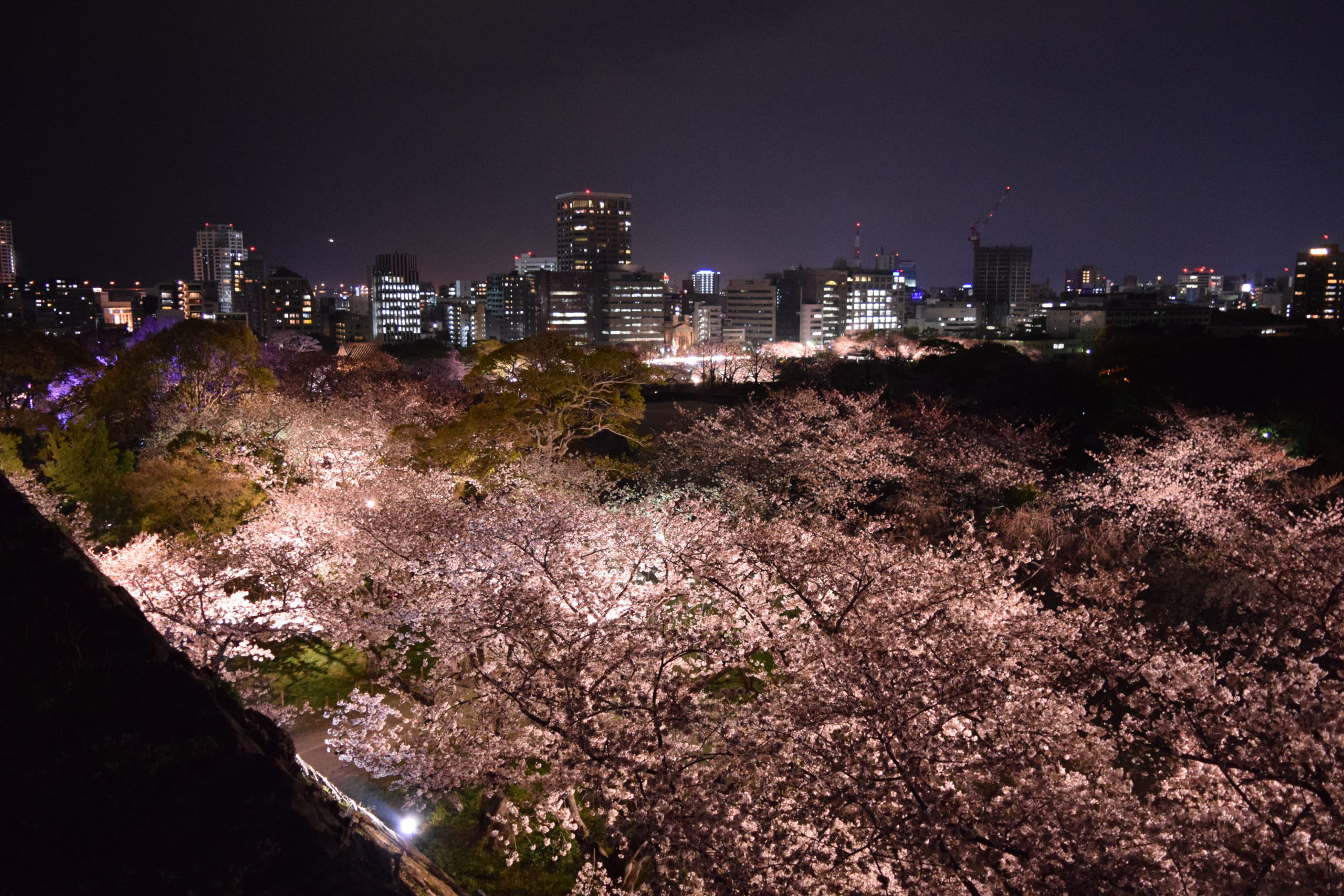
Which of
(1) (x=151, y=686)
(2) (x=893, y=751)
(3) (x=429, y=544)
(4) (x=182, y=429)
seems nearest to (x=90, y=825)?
(1) (x=151, y=686)

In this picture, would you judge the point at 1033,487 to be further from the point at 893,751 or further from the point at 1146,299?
the point at 1146,299

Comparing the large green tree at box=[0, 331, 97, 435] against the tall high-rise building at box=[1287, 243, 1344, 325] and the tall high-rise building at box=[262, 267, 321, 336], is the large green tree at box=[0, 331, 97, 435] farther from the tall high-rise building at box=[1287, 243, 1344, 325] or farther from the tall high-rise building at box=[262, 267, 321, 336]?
the tall high-rise building at box=[1287, 243, 1344, 325]

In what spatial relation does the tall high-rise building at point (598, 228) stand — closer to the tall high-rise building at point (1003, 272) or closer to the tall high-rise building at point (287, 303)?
the tall high-rise building at point (287, 303)

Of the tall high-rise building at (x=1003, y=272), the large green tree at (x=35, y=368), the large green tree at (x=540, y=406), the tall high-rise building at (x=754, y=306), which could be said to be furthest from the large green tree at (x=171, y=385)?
the tall high-rise building at (x=1003, y=272)

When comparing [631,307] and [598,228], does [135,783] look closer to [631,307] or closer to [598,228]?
[631,307]

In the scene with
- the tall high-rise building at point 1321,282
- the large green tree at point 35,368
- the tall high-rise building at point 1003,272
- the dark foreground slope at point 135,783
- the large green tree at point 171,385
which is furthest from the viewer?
the tall high-rise building at point 1003,272
